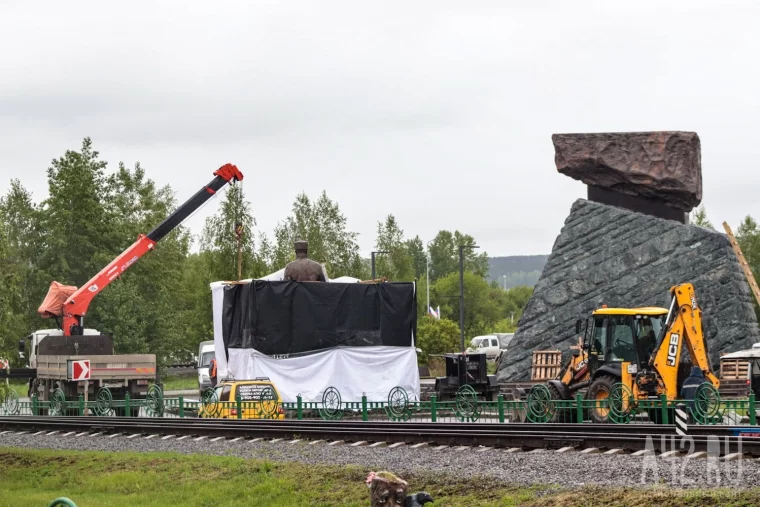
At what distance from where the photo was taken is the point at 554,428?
2103cm

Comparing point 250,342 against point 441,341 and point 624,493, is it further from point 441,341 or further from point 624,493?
point 441,341

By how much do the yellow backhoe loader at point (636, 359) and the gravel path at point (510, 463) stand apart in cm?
572

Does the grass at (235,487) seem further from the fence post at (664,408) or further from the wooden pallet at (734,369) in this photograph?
the wooden pallet at (734,369)

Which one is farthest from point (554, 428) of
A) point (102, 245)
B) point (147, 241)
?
point (102, 245)

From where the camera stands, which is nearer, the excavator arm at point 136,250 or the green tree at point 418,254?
the excavator arm at point 136,250

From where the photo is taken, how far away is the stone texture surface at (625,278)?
3356 centimetres

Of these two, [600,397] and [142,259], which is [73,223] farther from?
[600,397]

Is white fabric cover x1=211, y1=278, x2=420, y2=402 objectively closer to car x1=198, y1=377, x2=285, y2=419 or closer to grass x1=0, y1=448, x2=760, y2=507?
car x1=198, y1=377, x2=285, y2=419

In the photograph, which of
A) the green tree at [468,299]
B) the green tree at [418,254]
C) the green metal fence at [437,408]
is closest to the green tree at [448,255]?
the green tree at [418,254]

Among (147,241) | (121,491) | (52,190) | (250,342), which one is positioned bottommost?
(121,491)

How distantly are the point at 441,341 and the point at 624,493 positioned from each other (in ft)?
166

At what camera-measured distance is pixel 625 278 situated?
35.7 m

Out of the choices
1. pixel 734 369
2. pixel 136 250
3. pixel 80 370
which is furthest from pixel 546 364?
pixel 136 250

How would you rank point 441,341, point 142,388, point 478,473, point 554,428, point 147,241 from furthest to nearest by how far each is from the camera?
point 441,341 < point 147,241 < point 142,388 < point 554,428 < point 478,473
